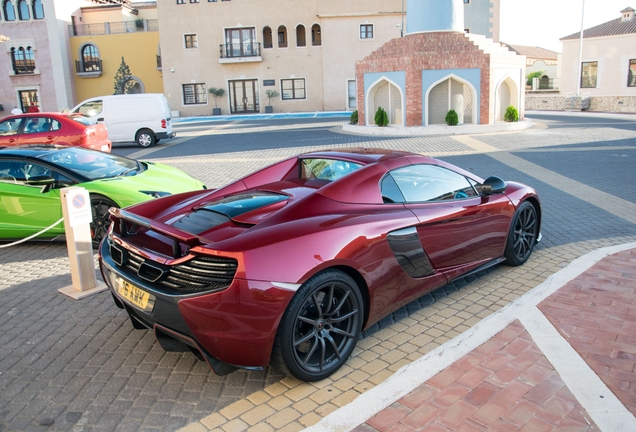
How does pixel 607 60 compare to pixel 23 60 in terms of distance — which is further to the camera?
pixel 607 60

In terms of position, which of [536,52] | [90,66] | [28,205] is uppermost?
[536,52]

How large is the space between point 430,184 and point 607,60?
4741cm

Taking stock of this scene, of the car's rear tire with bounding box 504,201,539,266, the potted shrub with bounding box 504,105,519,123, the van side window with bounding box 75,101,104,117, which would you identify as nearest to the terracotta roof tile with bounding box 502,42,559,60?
the potted shrub with bounding box 504,105,519,123

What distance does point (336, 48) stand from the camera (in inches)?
1618

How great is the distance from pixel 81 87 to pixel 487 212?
158ft

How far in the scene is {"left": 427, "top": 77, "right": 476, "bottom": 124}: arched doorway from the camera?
22.5 m

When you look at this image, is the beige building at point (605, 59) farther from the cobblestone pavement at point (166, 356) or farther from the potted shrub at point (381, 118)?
the cobblestone pavement at point (166, 356)

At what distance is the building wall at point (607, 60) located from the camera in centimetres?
4266

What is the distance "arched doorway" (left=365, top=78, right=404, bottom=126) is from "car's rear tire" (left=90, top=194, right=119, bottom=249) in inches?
705

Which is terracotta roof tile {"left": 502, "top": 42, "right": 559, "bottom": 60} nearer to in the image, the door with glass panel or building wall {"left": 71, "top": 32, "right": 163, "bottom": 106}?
the door with glass panel

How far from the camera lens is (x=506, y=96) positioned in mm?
23891

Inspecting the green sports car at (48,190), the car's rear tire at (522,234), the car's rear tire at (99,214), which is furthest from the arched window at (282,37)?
the car's rear tire at (522,234)

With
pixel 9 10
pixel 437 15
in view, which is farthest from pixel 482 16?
pixel 9 10

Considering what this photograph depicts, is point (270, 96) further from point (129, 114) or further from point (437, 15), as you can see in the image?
point (129, 114)
